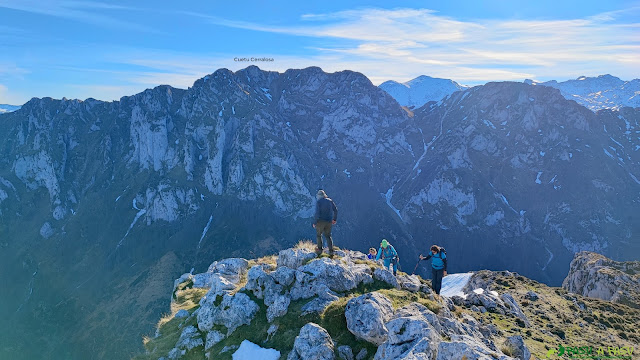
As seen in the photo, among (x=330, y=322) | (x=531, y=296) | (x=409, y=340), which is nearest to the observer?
(x=409, y=340)

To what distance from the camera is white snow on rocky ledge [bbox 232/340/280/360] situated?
16.6m

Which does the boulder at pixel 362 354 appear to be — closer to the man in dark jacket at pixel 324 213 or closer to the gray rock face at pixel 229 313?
the gray rock face at pixel 229 313

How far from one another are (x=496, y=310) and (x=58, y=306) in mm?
194335

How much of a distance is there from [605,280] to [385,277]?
68130mm

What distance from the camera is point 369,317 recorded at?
1609cm

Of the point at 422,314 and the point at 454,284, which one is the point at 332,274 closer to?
the point at 422,314

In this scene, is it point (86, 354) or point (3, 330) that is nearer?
point (86, 354)

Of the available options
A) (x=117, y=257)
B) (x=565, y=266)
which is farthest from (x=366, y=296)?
(x=565, y=266)

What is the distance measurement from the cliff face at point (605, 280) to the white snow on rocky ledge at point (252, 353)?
219 ft

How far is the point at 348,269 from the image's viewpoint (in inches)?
872

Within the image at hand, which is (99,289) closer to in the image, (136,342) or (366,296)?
(136,342)

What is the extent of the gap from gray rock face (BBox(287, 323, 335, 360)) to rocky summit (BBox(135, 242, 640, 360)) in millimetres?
43

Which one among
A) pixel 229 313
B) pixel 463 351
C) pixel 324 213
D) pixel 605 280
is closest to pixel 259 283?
pixel 229 313

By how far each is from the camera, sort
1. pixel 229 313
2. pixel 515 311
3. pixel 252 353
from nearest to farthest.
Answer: pixel 252 353
pixel 229 313
pixel 515 311
